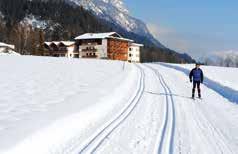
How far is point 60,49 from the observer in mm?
148375

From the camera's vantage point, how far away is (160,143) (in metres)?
11.6

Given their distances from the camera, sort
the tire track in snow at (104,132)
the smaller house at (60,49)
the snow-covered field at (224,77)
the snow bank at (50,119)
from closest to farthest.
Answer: the snow bank at (50,119)
the tire track in snow at (104,132)
the snow-covered field at (224,77)
the smaller house at (60,49)

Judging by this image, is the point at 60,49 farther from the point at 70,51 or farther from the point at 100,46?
the point at 100,46

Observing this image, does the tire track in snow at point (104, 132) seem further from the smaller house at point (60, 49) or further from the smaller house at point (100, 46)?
the smaller house at point (60, 49)

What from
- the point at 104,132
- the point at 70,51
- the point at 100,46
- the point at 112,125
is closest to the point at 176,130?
the point at 112,125

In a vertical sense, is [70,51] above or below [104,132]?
above

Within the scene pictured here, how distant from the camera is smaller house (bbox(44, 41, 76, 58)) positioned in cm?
14688

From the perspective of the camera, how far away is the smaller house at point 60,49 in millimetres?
146875

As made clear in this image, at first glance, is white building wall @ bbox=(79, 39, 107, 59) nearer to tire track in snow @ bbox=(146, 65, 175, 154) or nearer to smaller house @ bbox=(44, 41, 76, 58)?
smaller house @ bbox=(44, 41, 76, 58)

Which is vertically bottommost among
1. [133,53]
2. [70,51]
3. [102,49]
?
[133,53]

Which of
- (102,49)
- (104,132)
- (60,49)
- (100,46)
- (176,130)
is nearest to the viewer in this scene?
(104,132)

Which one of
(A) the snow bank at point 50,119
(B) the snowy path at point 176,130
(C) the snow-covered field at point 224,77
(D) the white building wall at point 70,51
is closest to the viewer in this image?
(A) the snow bank at point 50,119

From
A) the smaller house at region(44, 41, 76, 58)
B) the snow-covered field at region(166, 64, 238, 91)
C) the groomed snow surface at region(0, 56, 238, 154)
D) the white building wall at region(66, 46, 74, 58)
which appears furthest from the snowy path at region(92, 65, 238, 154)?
the white building wall at region(66, 46, 74, 58)

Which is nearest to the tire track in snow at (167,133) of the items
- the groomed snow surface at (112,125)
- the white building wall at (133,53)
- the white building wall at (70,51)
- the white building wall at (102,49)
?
the groomed snow surface at (112,125)
